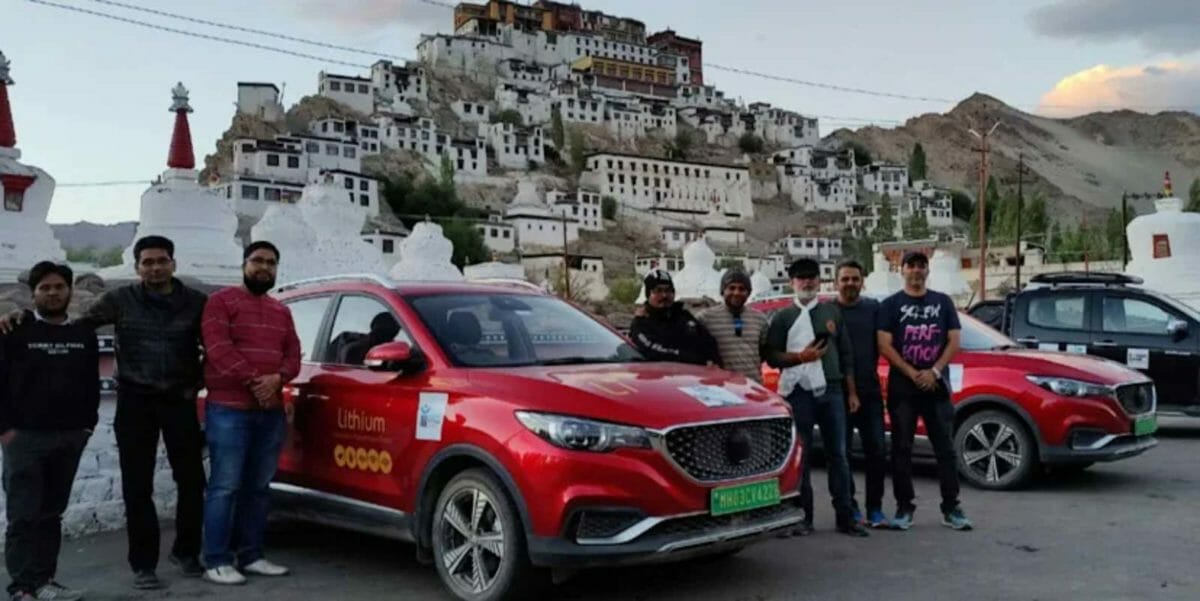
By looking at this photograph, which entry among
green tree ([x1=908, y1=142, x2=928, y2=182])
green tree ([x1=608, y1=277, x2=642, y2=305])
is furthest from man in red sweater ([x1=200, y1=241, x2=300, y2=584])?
green tree ([x1=908, y1=142, x2=928, y2=182])

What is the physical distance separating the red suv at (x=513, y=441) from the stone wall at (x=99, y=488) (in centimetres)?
179

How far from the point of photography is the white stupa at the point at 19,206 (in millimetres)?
14844

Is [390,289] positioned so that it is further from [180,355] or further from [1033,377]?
[1033,377]

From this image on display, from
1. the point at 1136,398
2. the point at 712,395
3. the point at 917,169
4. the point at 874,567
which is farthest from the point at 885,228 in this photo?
the point at 712,395

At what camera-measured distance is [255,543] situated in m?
5.84

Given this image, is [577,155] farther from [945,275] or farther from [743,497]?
[743,497]

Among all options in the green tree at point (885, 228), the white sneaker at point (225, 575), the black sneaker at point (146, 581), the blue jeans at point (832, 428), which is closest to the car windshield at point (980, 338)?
the blue jeans at point (832, 428)

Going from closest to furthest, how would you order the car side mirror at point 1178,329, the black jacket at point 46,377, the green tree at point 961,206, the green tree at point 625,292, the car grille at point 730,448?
the car grille at point 730,448
the black jacket at point 46,377
the car side mirror at point 1178,329
the green tree at point 625,292
the green tree at point 961,206

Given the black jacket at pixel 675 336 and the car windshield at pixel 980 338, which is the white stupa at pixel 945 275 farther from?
the black jacket at pixel 675 336

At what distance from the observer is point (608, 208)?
355 feet

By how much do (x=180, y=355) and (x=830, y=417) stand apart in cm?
401

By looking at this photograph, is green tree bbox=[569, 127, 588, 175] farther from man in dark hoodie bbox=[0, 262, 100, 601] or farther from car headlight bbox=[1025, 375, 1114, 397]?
man in dark hoodie bbox=[0, 262, 100, 601]

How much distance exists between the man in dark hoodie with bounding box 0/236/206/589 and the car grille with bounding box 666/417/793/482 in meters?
2.79

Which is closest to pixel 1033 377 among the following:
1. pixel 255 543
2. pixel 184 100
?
pixel 255 543
